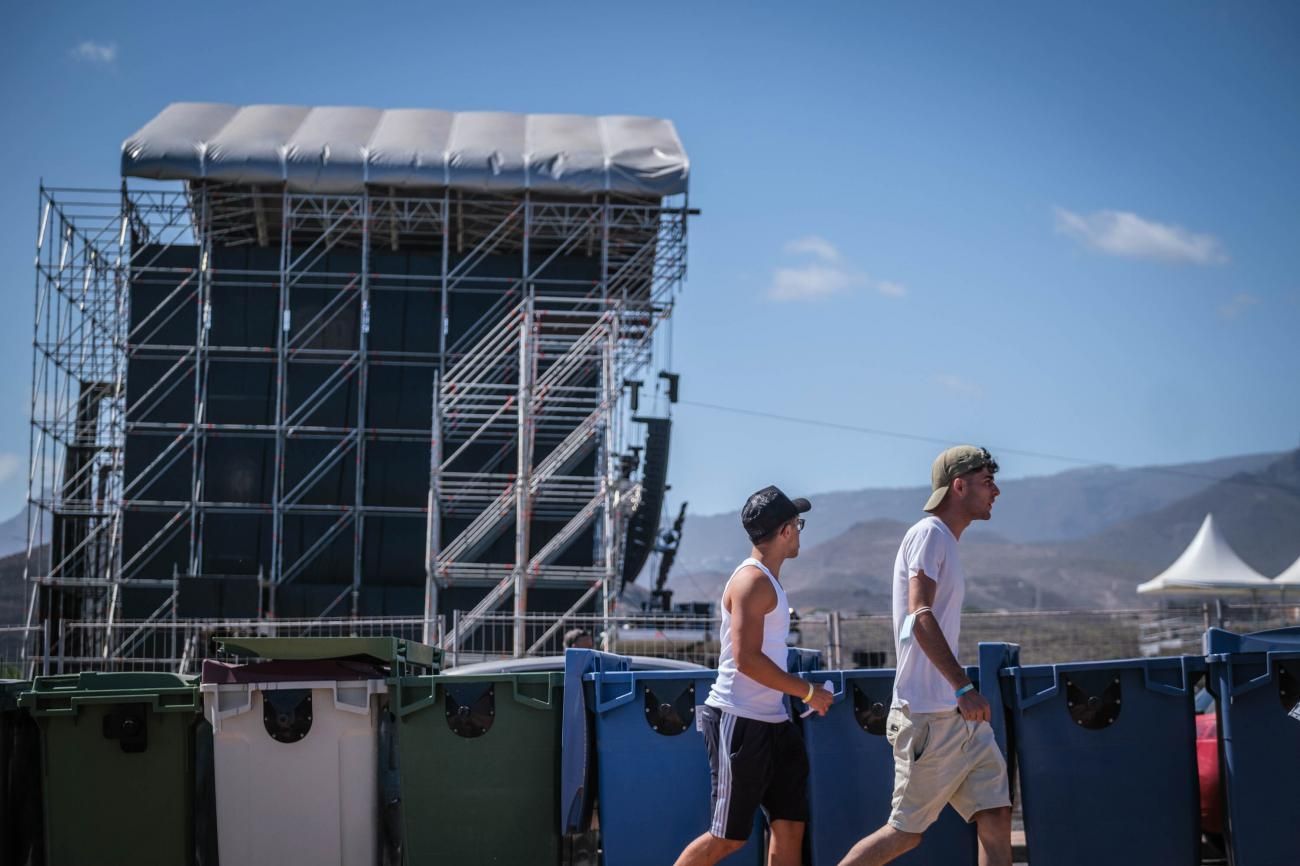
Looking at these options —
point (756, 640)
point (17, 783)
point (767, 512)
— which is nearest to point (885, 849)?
point (756, 640)

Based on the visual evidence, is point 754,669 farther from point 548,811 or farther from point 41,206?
point 41,206

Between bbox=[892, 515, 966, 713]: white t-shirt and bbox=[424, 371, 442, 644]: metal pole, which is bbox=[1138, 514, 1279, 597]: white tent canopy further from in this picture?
bbox=[892, 515, 966, 713]: white t-shirt

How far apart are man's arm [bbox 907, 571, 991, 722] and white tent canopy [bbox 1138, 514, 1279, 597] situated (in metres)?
30.5

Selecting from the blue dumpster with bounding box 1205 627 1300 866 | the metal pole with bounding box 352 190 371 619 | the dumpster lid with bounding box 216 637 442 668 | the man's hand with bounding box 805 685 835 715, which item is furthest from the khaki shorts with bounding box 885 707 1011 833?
the metal pole with bounding box 352 190 371 619

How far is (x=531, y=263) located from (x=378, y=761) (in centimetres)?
2135

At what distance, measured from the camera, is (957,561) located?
19.3 ft

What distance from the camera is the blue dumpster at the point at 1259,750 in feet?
23.6

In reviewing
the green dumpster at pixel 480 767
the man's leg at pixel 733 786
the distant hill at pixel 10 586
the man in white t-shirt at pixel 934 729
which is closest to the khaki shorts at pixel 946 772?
the man in white t-shirt at pixel 934 729

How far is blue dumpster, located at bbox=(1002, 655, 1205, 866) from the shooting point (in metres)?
7.22

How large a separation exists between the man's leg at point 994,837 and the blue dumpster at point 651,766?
6.14 ft

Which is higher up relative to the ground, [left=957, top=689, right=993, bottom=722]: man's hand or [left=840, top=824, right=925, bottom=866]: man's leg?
[left=957, top=689, right=993, bottom=722]: man's hand

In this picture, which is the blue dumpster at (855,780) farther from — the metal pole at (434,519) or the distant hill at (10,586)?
the distant hill at (10,586)

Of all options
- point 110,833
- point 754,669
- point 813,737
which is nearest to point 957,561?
point 754,669

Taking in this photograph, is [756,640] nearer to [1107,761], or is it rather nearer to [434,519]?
[1107,761]
